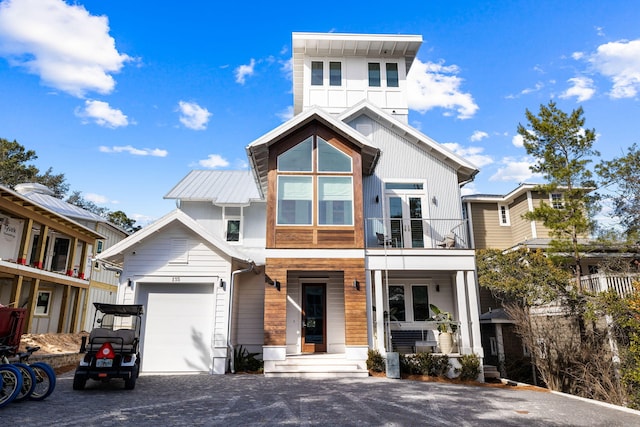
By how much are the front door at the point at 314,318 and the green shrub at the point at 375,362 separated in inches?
84.0

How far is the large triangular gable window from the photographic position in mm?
12320

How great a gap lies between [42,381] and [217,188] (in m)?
11.0

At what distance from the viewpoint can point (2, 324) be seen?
7320mm

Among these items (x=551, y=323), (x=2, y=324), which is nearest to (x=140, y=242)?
(x=2, y=324)

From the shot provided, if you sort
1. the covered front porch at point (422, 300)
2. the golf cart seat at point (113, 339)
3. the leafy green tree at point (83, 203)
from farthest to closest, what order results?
the leafy green tree at point (83, 203) → the covered front porch at point (422, 300) → the golf cart seat at point (113, 339)

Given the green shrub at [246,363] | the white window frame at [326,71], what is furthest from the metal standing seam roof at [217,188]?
the green shrub at [246,363]

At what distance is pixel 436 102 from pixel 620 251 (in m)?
14.2

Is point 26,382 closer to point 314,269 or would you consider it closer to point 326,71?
point 314,269

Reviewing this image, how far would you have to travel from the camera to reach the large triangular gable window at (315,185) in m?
12.3

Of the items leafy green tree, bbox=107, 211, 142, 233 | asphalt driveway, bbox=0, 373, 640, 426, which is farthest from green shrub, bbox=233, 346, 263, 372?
leafy green tree, bbox=107, 211, 142, 233

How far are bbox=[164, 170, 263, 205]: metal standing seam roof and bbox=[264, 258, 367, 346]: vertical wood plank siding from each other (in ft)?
16.6

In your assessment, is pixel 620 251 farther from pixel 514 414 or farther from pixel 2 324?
pixel 2 324

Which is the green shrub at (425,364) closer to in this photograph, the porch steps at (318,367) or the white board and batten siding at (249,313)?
the porch steps at (318,367)

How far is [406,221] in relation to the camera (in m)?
14.3
